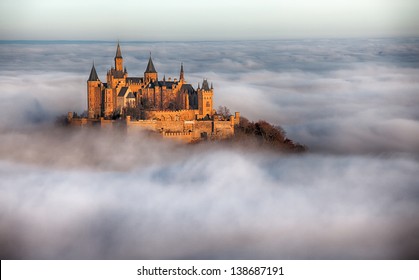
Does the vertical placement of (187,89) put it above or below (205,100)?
above

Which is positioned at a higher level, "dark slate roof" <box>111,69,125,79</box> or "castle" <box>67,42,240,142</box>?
"dark slate roof" <box>111,69,125,79</box>

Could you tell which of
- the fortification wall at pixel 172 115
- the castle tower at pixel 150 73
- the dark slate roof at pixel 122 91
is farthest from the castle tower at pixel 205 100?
the dark slate roof at pixel 122 91

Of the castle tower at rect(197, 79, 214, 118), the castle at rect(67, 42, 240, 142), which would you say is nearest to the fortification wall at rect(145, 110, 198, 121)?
the castle at rect(67, 42, 240, 142)

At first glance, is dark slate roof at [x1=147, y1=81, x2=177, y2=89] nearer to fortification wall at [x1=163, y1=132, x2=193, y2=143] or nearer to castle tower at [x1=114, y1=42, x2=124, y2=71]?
castle tower at [x1=114, y1=42, x2=124, y2=71]

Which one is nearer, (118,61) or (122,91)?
(122,91)

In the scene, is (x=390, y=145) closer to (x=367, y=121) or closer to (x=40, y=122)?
(x=367, y=121)

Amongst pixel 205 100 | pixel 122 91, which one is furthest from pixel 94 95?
pixel 205 100

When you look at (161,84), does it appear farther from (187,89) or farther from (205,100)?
(205,100)
